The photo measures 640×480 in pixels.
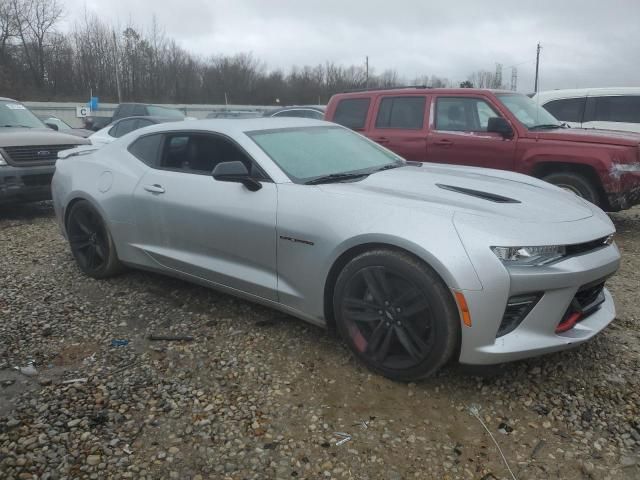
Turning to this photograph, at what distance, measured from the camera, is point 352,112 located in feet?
23.8

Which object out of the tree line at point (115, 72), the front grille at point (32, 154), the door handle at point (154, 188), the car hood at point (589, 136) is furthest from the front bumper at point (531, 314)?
the tree line at point (115, 72)

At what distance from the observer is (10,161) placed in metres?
6.65

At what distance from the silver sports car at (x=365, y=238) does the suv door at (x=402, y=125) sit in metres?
2.47

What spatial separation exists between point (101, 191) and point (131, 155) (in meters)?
0.39

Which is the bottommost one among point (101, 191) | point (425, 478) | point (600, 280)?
point (425, 478)

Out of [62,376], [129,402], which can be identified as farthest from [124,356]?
[129,402]

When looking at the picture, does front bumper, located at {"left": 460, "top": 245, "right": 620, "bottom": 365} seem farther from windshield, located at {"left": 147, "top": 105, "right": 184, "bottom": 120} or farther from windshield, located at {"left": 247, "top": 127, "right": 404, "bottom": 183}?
windshield, located at {"left": 147, "top": 105, "right": 184, "bottom": 120}

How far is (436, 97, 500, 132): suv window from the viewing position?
629 centimetres

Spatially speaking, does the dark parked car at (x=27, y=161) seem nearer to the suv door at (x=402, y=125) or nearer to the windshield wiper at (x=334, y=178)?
the suv door at (x=402, y=125)

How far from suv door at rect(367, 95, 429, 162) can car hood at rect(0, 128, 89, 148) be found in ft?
14.3

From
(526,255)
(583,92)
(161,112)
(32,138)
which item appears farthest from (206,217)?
(161,112)

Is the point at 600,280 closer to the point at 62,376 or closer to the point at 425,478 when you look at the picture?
the point at 425,478

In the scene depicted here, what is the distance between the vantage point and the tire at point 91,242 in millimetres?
4305

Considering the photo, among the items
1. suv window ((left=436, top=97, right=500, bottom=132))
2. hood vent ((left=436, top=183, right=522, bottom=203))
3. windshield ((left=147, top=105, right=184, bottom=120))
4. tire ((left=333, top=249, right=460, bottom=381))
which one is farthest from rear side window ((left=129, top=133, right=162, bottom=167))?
windshield ((left=147, top=105, right=184, bottom=120))
